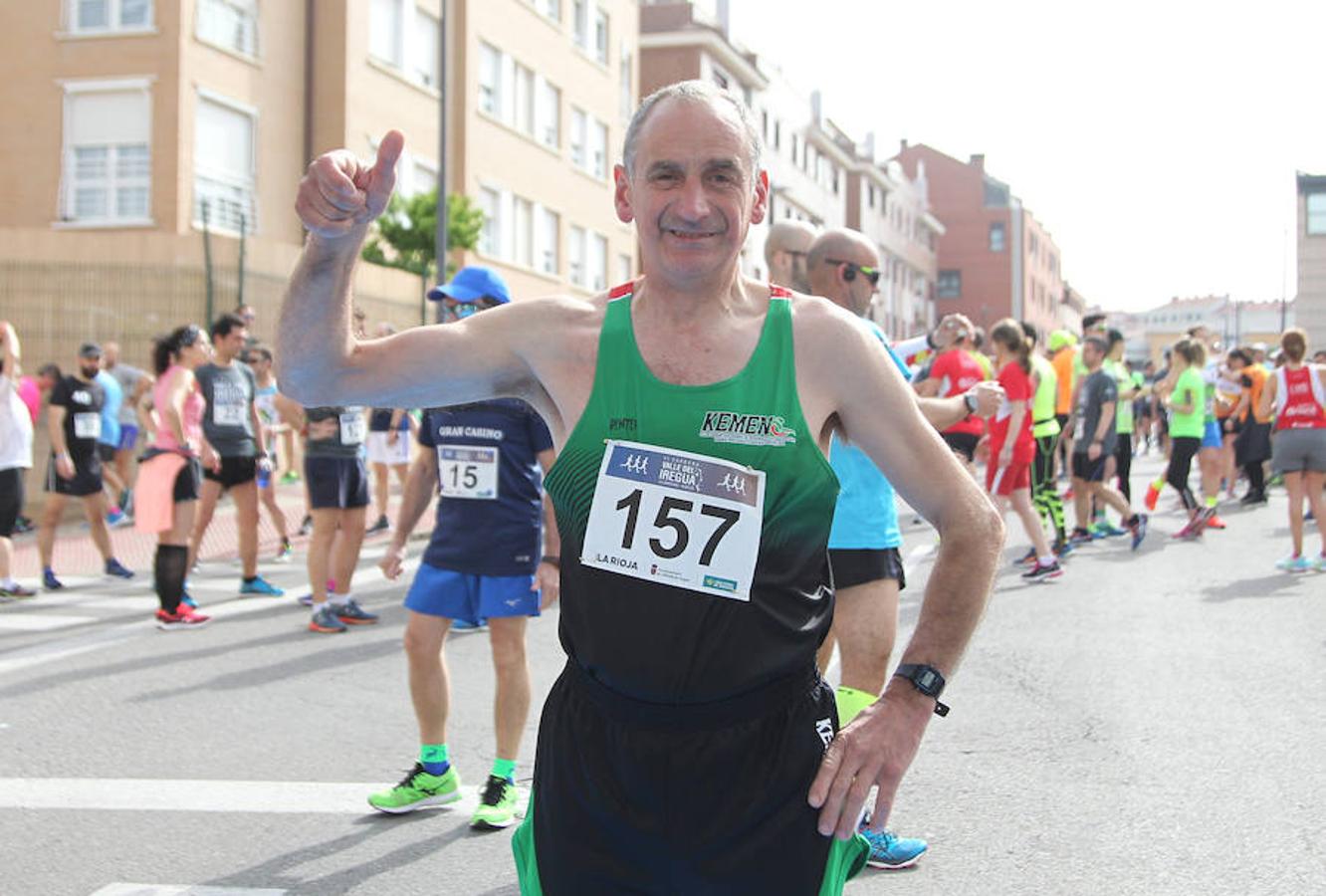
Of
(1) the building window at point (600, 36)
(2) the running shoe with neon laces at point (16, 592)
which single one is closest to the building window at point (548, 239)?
(1) the building window at point (600, 36)

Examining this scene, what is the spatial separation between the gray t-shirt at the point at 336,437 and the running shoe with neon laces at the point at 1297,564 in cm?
778

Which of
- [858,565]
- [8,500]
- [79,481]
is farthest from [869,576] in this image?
[79,481]

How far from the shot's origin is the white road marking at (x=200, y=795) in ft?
16.3

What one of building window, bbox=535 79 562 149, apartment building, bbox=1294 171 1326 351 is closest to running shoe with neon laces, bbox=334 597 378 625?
building window, bbox=535 79 562 149

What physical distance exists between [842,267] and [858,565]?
46.8 inches

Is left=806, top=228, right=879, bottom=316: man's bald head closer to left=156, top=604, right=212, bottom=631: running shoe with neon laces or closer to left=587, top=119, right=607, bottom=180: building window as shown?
left=156, top=604, right=212, bottom=631: running shoe with neon laces

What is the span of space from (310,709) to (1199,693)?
441 cm

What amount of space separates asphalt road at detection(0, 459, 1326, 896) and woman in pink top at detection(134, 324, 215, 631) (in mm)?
398

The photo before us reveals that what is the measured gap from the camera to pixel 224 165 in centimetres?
2394

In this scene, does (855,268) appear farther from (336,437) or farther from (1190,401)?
(1190,401)

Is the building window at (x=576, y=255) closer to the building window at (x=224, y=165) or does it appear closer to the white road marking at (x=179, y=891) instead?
the building window at (x=224, y=165)

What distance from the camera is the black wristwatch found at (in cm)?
217

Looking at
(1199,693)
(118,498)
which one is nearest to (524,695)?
(1199,693)

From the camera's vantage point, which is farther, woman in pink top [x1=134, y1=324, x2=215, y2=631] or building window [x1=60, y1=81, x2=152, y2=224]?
building window [x1=60, y1=81, x2=152, y2=224]
